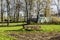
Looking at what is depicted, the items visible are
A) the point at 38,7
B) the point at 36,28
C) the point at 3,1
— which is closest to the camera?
the point at 36,28

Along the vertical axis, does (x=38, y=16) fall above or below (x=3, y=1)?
below

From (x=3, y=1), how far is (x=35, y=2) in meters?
9.33

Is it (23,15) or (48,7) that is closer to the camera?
(48,7)

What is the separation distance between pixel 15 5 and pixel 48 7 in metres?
9.07

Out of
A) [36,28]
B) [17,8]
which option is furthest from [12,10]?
[36,28]

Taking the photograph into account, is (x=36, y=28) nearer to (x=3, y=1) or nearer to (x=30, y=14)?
(x=30, y=14)

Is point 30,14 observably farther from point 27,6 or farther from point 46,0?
point 46,0

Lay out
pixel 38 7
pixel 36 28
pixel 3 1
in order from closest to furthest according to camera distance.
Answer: pixel 36 28, pixel 38 7, pixel 3 1

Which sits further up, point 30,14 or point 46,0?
point 46,0

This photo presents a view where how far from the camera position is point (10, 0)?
4772cm

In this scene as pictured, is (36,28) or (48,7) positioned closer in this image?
(36,28)

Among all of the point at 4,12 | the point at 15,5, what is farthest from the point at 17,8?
the point at 4,12

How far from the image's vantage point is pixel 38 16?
46438mm

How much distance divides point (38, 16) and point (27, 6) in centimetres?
392
